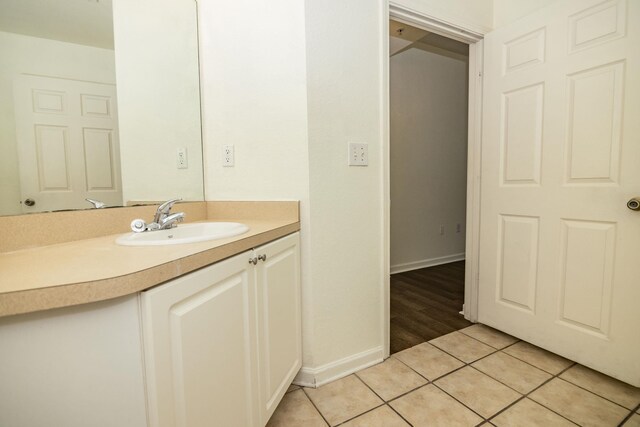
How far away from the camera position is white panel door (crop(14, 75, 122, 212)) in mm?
955

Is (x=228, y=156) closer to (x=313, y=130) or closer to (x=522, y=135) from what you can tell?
(x=313, y=130)

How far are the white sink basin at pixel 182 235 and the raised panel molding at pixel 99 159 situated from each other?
272 millimetres

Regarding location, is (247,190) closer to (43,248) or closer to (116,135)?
(116,135)

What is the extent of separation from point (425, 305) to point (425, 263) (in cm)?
110

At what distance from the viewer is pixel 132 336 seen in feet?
1.97

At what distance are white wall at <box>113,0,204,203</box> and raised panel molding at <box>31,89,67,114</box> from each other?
22 cm

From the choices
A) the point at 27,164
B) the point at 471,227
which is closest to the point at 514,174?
the point at 471,227

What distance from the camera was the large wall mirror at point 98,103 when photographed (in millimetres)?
935

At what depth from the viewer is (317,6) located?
1.30 metres

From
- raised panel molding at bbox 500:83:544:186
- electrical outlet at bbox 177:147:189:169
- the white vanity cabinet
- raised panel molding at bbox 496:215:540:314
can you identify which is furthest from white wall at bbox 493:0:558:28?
electrical outlet at bbox 177:147:189:169

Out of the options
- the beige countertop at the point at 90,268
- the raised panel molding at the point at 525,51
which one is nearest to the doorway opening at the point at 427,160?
the raised panel molding at the point at 525,51

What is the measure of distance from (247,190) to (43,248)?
80 cm

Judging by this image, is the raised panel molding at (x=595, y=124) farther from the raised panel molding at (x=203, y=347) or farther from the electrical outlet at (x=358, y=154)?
the raised panel molding at (x=203, y=347)

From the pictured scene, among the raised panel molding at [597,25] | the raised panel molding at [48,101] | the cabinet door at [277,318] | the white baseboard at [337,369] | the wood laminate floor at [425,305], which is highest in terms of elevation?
the raised panel molding at [597,25]
